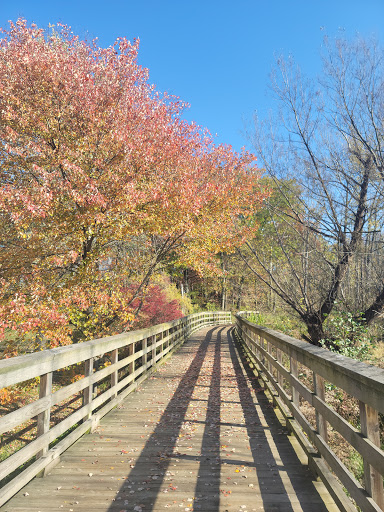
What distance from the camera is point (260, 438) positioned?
4.49 m

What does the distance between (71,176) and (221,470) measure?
603 cm

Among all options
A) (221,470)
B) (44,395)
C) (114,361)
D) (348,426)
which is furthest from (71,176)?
(348,426)

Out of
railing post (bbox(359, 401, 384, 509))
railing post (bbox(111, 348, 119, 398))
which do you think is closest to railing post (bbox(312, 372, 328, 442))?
railing post (bbox(359, 401, 384, 509))

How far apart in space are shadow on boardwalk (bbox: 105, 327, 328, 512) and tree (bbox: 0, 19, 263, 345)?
340 centimetres

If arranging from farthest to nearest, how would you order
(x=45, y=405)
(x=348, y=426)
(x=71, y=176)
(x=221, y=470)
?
(x=71, y=176)
(x=221, y=470)
(x=45, y=405)
(x=348, y=426)

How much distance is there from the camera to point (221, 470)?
3564 mm

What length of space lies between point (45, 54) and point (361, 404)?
28.2 ft

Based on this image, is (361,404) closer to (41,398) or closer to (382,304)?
→ (41,398)

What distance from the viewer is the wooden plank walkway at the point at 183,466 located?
2.96 m

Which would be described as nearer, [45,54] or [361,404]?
[361,404]

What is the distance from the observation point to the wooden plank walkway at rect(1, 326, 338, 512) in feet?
9.70

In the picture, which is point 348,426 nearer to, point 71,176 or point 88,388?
point 88,388

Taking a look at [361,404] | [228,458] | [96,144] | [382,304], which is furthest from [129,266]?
[361,404]

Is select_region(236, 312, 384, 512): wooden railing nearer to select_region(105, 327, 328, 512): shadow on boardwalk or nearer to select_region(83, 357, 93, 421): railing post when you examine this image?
select_region(105, 327, 328, 512): shadow on boardwalk
